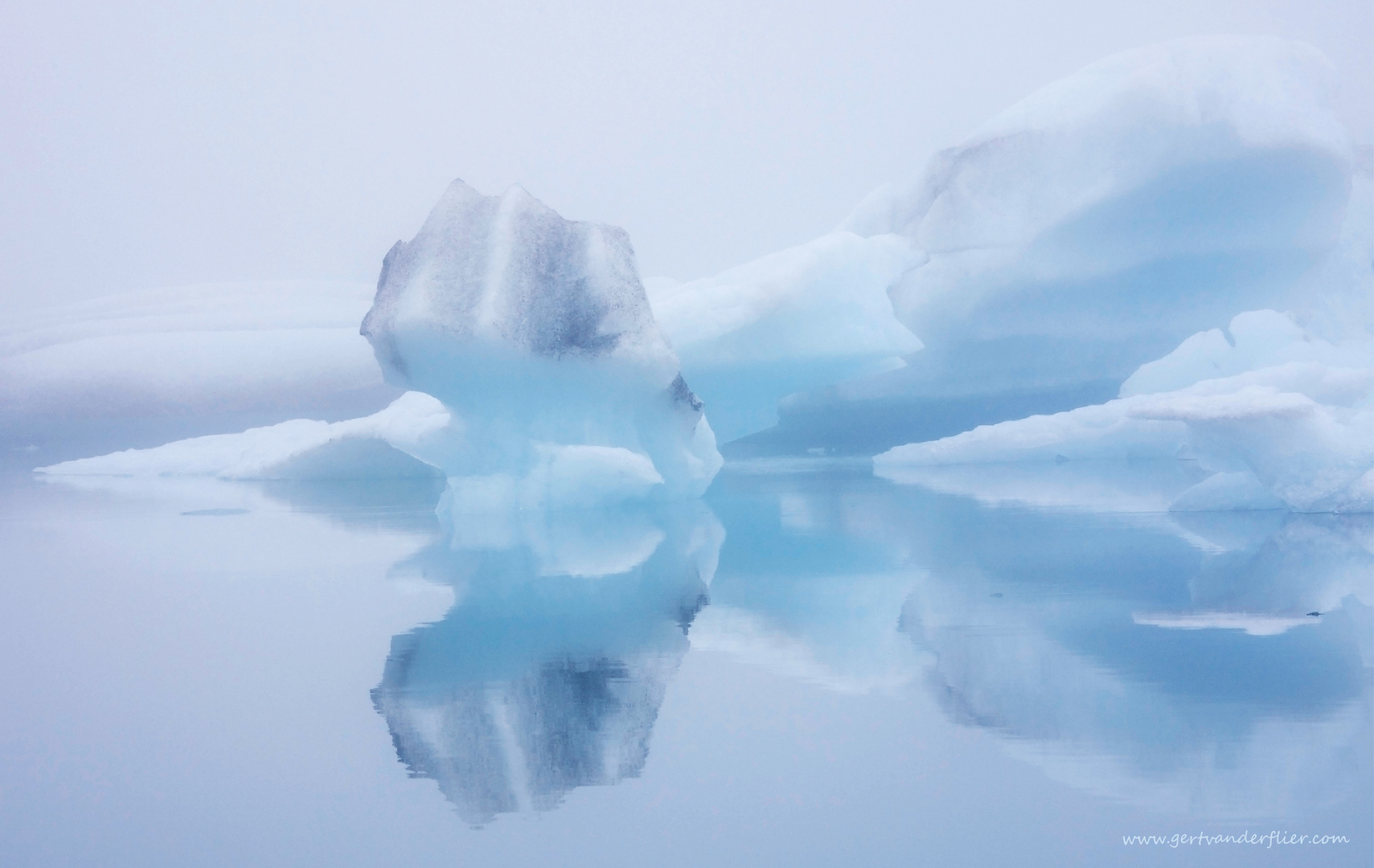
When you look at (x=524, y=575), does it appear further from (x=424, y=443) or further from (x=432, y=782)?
(x=424, y=443)

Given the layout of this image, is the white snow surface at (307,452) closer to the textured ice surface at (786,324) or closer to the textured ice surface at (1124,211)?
the textured ice surface at (786,324)

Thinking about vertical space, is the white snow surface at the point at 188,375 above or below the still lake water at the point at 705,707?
above

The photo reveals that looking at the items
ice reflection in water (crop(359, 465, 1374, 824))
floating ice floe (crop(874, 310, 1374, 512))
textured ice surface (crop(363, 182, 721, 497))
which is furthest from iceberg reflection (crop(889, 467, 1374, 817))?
textured ice surface (crop(363, 182, 721, 497))

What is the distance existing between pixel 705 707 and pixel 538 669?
1.39ft

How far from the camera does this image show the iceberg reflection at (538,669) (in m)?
1.55

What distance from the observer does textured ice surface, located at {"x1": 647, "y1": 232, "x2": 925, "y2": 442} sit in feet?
23.4

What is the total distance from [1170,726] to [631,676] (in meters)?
0.91

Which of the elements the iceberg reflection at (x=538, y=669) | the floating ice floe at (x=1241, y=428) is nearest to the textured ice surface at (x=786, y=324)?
the floating ice floe at (x=1241, y=428)

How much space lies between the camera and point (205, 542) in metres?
4.71

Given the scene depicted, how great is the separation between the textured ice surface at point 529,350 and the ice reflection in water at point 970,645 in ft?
4.12

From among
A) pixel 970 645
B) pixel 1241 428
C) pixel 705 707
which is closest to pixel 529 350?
pixel 1241 428

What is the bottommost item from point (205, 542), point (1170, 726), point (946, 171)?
point (1170, 726)

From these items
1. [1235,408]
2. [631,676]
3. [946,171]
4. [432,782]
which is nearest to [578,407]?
[1235,408]

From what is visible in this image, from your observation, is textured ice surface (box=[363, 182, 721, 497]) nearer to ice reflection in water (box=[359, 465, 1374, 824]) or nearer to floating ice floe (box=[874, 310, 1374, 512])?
ice reflection in water (box=[359, 465, 1374, 824])
